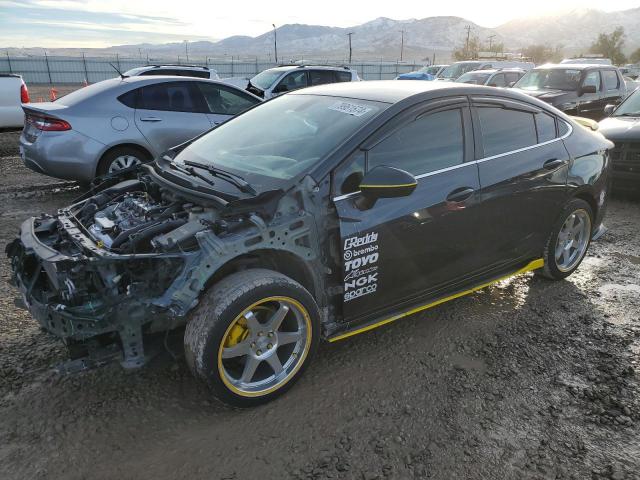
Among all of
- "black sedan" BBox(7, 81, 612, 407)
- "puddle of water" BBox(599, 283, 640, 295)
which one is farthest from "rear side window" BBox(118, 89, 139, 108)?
"puddle of water" BBox(599, 283, 640, 295)

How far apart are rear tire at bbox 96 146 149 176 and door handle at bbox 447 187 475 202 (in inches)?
183

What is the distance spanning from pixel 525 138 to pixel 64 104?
5525mm

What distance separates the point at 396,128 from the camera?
318cm

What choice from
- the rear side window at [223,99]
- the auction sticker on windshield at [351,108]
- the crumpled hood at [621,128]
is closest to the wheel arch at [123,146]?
the rear side window at [223,99]

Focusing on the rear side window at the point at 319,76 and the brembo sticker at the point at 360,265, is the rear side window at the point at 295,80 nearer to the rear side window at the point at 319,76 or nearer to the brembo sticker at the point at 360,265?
the rear side window at the point at 319,76

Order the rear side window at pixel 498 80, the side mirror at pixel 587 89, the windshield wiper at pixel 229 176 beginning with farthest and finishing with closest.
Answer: the rear side window at pixel 498 80 < the side mirror at pixel 587 89 < the windshield wiper at pixel 229 176

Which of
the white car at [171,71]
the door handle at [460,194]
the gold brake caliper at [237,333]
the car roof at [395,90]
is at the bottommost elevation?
the gold brake caliper at [237,333]

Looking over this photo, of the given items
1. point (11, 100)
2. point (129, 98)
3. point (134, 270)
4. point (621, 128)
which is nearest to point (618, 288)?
point (621, 128)

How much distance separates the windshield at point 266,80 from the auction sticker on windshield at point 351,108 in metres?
9.72

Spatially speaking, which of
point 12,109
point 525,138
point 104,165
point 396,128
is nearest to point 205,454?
point 396,128

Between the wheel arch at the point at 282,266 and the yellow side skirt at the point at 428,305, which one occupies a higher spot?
the wheel arch at the point at 282,266

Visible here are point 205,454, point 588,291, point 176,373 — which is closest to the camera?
point 205,454

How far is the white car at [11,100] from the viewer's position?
10.3 m

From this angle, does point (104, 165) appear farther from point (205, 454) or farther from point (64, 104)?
point (205, 454)
